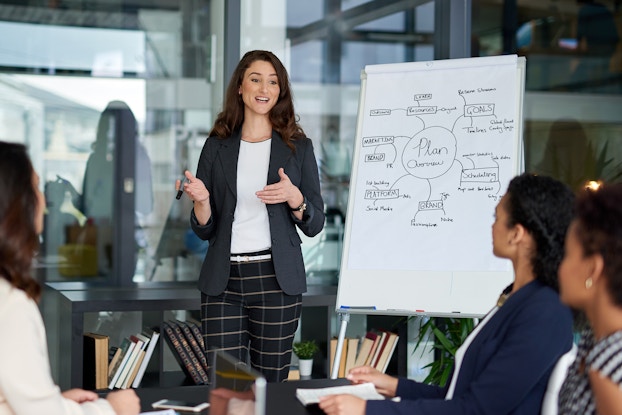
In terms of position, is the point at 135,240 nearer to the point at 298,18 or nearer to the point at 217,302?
the point at 298,18

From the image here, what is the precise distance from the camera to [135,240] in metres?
4.88

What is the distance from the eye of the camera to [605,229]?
1404mm

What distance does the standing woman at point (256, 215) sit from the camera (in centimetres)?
293

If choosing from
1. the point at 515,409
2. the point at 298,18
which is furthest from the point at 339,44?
the point at 515,409

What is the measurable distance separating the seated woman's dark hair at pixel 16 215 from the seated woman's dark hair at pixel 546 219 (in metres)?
1.04

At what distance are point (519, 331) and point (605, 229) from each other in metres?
0.44

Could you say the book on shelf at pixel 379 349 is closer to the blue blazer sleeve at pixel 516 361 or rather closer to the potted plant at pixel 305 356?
the potted plant at pixel 305 356

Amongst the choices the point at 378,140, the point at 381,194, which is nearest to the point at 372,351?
the point at 381,194

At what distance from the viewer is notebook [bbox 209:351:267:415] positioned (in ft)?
4.62

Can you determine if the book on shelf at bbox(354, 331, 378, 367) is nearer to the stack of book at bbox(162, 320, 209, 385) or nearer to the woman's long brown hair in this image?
the stack of book at bbox(162, 320, 209, 385)

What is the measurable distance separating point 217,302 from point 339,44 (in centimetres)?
257

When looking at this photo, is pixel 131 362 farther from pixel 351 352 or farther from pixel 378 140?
pixel 378 140

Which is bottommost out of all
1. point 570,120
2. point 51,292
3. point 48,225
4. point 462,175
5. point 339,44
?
point 51,292

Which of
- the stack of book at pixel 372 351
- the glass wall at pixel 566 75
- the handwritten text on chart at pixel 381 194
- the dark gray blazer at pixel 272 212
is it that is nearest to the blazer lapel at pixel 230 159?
the dark gray blazer at pixel 272 212
